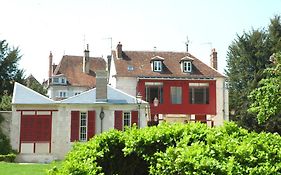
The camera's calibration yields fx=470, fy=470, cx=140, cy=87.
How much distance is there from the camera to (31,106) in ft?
104

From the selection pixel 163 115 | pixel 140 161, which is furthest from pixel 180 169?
pixel 163 115

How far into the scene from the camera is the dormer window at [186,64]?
45.3m

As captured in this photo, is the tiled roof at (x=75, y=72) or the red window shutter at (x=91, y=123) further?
the tiled roof at (x=75, y=72)

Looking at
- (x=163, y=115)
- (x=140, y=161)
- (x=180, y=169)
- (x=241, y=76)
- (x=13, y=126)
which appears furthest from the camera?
(x=241, y=76)

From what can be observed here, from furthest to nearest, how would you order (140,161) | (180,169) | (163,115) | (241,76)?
(241,76) → (163,115) → (140,161) → (180,169)

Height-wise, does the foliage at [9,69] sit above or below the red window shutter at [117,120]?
above

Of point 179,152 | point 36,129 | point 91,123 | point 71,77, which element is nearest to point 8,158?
point 36,129

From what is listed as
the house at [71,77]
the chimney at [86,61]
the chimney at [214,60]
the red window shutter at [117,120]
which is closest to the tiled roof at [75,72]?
the house at [71,77]

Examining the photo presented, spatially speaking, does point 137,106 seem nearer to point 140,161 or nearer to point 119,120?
point 119,120

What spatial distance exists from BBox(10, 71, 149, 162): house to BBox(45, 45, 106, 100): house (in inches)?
1073

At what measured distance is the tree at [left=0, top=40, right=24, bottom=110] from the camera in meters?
46.1

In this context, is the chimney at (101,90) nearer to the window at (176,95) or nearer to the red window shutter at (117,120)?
the red window shutter at (117,120)

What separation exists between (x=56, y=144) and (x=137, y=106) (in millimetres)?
6094

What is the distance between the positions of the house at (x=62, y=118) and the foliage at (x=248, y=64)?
57.0 ft
